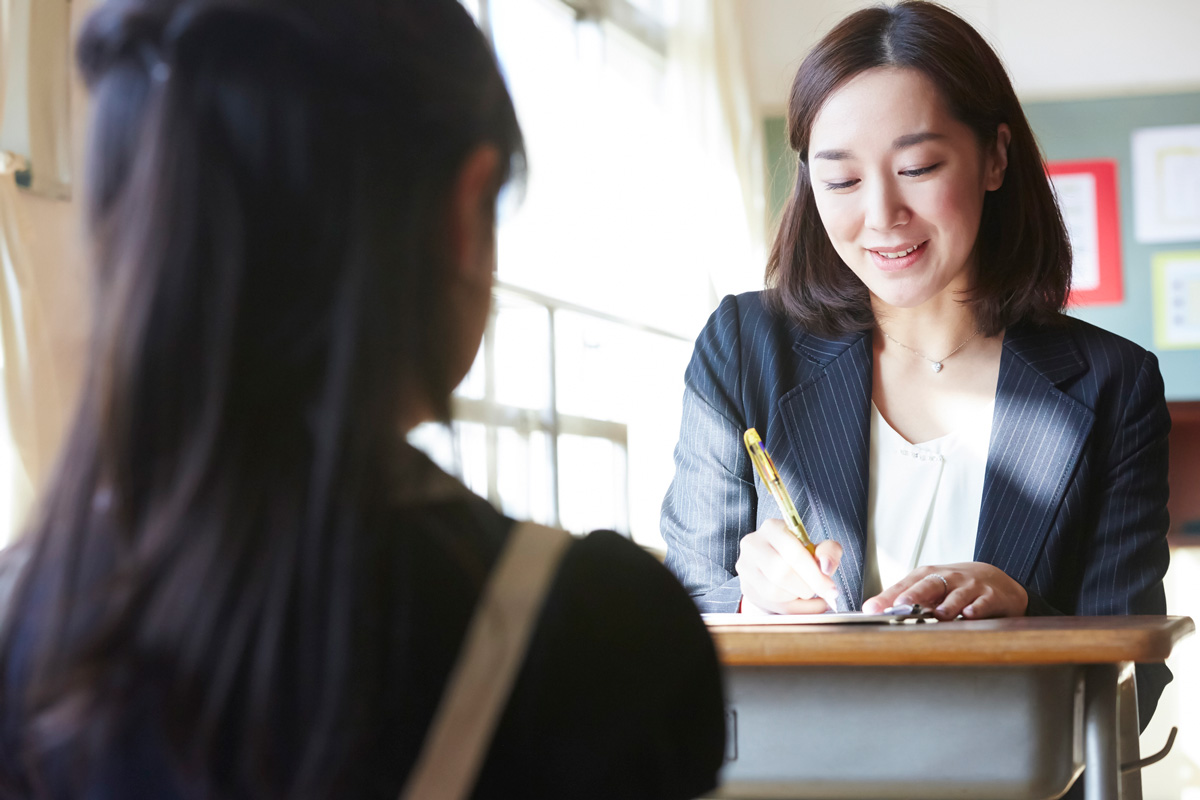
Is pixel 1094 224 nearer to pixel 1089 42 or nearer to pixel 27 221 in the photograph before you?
pixel 1089 42

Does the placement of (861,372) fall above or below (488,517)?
above

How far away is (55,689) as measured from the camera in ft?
1.43

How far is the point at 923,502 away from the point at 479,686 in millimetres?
1139

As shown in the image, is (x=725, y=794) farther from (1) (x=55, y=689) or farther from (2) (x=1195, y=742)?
(2) (x=1195, y=742)

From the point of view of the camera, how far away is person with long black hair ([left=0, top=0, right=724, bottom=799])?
432mm

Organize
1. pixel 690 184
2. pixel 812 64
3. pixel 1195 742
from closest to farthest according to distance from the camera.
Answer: pixel 812 64, pixel 1195 742, pixel 690 184

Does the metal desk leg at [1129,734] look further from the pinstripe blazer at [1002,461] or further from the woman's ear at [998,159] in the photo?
the woman's ear at [998,159]

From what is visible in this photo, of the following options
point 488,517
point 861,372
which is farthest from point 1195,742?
point 488,517

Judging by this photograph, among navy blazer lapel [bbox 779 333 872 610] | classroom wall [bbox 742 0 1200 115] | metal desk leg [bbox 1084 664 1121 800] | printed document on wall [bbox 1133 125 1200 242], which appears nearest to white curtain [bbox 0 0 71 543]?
navy blazer lapel [bbox 779 333 872 610]

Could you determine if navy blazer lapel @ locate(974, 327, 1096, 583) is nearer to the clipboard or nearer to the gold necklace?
the gold necklace

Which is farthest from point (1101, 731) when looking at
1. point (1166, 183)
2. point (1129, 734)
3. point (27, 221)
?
point (1166, 183)

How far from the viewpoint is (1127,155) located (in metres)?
Result: 4.74

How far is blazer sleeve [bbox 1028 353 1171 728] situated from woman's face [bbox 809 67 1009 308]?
0.29 m

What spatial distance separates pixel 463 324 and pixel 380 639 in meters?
0.14
